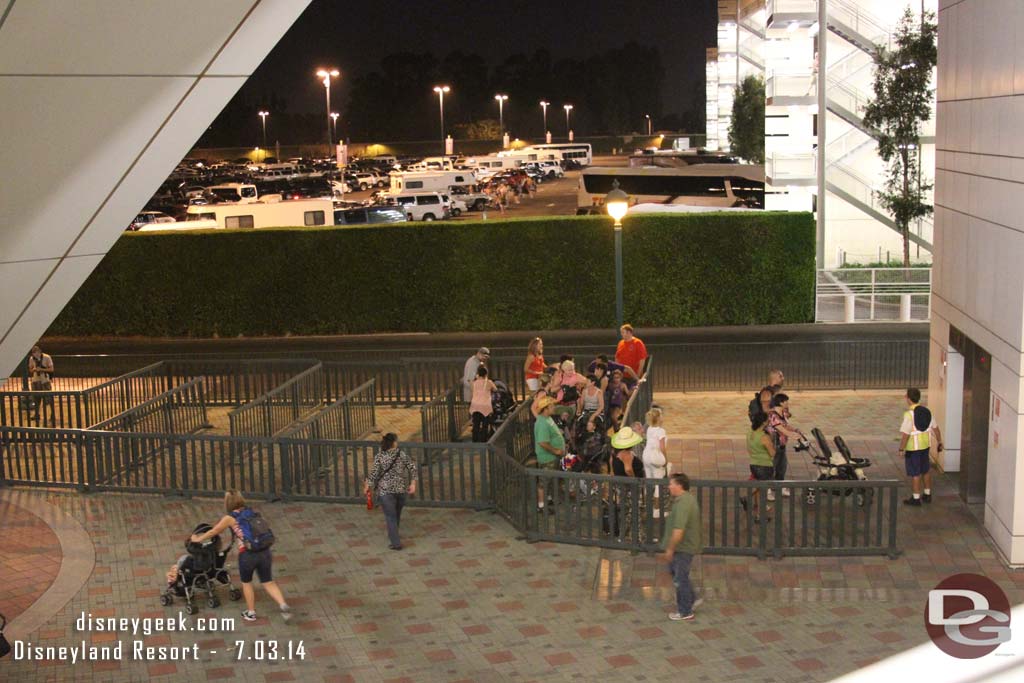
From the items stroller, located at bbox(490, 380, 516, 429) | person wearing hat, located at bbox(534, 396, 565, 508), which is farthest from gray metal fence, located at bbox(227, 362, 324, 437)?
person wearing hat, located at bbox(534, 396, 565, 508)

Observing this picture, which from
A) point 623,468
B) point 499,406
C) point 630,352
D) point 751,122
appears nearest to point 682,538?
point 623,468

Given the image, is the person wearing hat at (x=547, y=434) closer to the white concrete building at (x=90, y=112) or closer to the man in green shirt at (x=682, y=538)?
the man in green shirt at (x=682, y=538)

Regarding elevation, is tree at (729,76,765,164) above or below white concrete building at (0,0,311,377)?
above

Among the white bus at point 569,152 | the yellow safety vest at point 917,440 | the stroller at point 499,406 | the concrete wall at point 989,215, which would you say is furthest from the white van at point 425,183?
the yellow safety vest at point 917,440

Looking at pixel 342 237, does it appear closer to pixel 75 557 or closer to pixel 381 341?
pixel 381 341

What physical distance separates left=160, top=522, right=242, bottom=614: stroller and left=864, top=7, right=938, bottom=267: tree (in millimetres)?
23482

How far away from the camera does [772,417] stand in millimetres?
13578

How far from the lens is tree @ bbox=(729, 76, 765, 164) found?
6956cm

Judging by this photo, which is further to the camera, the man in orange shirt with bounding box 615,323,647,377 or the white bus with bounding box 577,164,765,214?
the white bus with bounding box 577,164,765,214

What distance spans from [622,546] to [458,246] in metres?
17.5

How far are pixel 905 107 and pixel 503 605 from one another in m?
24.1

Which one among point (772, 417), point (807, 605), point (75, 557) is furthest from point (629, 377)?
point (75, 557)

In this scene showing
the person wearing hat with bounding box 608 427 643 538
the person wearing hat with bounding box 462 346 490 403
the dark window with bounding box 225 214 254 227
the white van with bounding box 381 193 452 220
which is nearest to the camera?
the person wearing hat with bounding box 608 427 643 538

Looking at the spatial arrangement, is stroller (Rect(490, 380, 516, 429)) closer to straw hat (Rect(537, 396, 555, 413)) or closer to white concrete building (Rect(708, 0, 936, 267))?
straw hat (Rect(537, 396, 555, 413))
